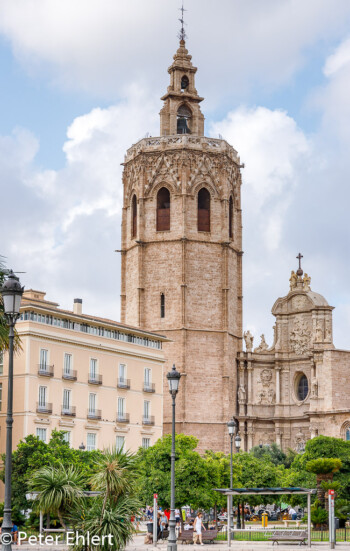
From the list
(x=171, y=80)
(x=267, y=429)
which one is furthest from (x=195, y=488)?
(x=171, y=80)

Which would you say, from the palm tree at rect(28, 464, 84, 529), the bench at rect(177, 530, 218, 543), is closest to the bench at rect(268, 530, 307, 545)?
the bench at rect(177, 530, 218, 543)

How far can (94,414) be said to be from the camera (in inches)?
2211

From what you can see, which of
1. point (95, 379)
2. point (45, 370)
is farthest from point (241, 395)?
point (45, 370)

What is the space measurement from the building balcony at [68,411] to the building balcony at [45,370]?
7.13 ft

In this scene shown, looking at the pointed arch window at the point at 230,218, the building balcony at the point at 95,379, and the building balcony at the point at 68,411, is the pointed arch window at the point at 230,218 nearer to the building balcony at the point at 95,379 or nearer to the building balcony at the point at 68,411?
the building balcony at the point at 95,379

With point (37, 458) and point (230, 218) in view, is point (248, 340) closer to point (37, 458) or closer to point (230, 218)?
point (230, 218)

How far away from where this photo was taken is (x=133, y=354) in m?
60.0

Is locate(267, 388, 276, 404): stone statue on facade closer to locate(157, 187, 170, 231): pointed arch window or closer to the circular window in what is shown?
the circular window

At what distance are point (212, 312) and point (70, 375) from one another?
19575 mm

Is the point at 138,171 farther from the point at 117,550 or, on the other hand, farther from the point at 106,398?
the point at 117,550

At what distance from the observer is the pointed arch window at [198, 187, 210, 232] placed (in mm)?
74188

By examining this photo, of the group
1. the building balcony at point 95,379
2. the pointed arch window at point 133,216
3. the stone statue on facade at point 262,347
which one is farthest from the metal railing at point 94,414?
the pointed arch window at point 133,216

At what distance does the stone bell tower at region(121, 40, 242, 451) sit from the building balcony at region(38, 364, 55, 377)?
17.1 meters

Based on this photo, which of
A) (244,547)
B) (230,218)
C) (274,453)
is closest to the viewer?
(244,547)
